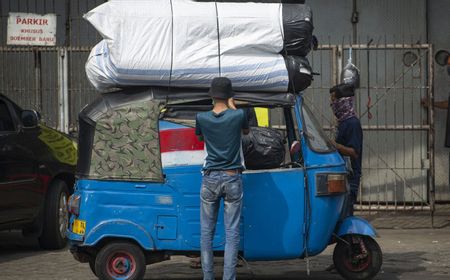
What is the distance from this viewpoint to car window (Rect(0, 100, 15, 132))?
1095 centimetres

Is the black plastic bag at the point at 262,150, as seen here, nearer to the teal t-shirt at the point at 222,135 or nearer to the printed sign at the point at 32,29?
the teal t-shirt at the point at 222,135

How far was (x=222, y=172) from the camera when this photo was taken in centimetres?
805

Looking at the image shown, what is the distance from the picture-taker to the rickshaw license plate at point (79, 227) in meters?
8.40

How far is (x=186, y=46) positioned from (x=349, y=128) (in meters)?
2.18

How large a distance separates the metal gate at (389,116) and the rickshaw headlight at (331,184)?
466 cm

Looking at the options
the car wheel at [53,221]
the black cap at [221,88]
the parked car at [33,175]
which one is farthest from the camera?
the car wheel at [53,221]

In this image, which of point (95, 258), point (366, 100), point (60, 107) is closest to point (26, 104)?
point (60, 107)

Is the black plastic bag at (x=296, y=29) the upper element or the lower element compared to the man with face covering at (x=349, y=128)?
upper

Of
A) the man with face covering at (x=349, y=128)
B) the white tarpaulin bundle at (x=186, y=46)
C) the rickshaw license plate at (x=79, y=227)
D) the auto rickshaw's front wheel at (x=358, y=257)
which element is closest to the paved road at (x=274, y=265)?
the auto rickshaw's front wheel at (x=358, y=257)

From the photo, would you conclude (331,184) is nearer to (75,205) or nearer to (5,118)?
(75,205)

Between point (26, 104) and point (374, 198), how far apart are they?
4.94 m

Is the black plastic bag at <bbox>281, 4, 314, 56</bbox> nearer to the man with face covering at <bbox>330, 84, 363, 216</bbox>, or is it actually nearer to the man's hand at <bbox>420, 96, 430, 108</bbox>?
the man with face covering at <bbox>330, 84, 363, 216</bbox>

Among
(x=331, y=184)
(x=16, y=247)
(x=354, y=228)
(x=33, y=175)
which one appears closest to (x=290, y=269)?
(x=354, y=228)

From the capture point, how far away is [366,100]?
13570 mm
